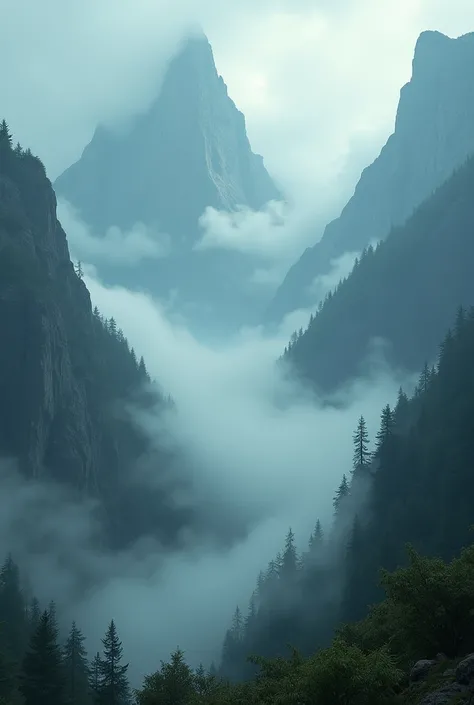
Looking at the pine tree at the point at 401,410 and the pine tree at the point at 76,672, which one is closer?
the pine tree at the point at 76,672

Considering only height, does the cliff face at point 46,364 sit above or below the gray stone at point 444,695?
above

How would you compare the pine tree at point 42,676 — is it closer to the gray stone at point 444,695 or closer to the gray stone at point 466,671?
the gray stone at point 444,695

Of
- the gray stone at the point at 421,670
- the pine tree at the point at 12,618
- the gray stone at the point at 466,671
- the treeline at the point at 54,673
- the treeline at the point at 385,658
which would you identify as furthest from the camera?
the pine tree at the point at 12,618

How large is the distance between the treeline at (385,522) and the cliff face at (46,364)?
200ft

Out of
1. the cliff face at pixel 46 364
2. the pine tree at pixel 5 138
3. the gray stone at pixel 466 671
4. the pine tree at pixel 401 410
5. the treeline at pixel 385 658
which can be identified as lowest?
the gray stone at pixel 466 671

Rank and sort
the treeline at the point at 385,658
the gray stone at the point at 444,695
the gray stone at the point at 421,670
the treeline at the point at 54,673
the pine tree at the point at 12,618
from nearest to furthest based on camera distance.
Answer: the gray stone at the point at 444,695, the treeline at the point at 385,658, the gray stone at the point at 421,670, the treeline at the point at 54,673, the pine tree at the point at 12,618

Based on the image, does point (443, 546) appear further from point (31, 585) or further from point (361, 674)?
point (31, 585)

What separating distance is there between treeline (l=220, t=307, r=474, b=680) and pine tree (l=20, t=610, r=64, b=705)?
142 feet

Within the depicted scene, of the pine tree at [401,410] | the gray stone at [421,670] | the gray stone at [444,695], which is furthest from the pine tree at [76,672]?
the pine tree at [401,410]

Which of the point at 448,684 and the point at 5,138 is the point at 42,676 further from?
the point at 5,138

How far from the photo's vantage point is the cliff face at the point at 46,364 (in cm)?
16075

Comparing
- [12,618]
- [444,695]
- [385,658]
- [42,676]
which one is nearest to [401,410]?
[12,618]

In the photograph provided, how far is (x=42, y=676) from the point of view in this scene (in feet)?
190

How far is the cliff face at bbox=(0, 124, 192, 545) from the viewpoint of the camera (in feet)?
527
